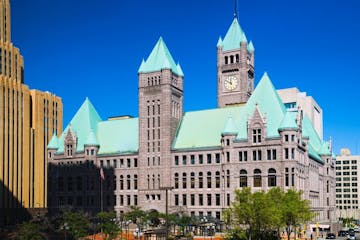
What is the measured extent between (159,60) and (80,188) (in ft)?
120

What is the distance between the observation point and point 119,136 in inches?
5472

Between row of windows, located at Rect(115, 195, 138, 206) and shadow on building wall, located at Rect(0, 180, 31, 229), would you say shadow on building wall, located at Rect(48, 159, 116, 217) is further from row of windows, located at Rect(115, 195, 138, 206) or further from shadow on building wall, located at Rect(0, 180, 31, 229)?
shadow on building wall, located at Rect(0, 180, 31, 229)

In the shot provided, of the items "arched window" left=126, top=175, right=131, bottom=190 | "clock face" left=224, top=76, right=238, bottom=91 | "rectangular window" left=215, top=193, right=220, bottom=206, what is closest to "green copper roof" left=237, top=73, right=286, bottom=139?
"rectangular window" left=215, top=193, right=220, bottom=206

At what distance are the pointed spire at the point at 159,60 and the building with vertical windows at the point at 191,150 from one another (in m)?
0.26

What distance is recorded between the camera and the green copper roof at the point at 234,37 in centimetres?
14162

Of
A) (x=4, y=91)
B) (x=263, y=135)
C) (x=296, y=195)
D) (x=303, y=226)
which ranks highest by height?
(x=4, y=91)

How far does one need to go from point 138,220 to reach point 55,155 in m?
31.7

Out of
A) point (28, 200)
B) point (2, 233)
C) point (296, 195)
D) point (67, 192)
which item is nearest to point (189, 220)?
point (296, 195)

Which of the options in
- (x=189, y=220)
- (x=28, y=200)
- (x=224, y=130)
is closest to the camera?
(x=189, y=220)

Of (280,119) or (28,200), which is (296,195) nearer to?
(280,119)

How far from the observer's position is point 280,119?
11475 centimetres

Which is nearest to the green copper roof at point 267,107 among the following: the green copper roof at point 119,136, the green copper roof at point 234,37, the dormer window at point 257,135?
the dormer window at point 257,135

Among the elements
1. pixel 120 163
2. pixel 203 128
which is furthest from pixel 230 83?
pixel 120 163

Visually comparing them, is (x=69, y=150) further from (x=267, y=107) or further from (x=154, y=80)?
(x=267, y=107)
